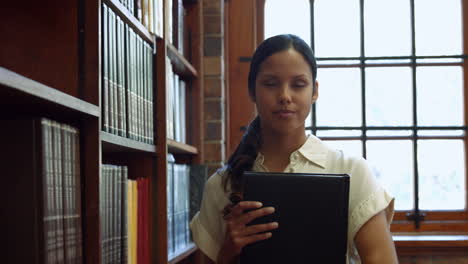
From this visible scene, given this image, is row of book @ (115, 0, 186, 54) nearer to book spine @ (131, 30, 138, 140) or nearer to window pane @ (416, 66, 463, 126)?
book spine @ (131, 30, 138, 140)

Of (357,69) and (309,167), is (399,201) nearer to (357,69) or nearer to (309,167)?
(357,69)

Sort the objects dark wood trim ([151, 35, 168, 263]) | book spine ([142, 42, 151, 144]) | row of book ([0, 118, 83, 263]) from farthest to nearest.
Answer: dark wood trim ([151, 35, 168, 263]), book spine ([142, 42, 151, 144]), row of book ([0, 118, 83, 263])

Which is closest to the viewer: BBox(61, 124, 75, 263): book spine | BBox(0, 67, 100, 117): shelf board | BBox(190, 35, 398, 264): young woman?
BBox(0, 67, 100, 117): shelf board

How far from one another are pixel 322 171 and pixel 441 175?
1578 mm

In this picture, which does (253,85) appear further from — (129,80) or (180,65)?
(180,65)

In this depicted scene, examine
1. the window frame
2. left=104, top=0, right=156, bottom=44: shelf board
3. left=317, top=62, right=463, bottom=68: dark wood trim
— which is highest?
left=104, top=0, right=156, bottom=44: shelf board

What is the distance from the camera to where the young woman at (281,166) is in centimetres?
127

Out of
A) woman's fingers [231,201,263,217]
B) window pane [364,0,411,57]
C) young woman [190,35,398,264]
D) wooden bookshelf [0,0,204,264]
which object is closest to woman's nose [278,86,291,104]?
young woman [190,35,398,264]

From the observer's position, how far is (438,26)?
2.82 m

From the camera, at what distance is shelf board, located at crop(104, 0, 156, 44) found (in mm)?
1520

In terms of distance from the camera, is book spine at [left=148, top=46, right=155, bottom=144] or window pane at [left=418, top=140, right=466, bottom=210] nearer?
book spine at [left=148, top=46, right=155, bottom=144]

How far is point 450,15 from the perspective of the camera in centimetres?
282

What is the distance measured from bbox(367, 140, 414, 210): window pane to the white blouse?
1435 mm

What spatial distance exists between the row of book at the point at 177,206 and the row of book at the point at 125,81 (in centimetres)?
33
